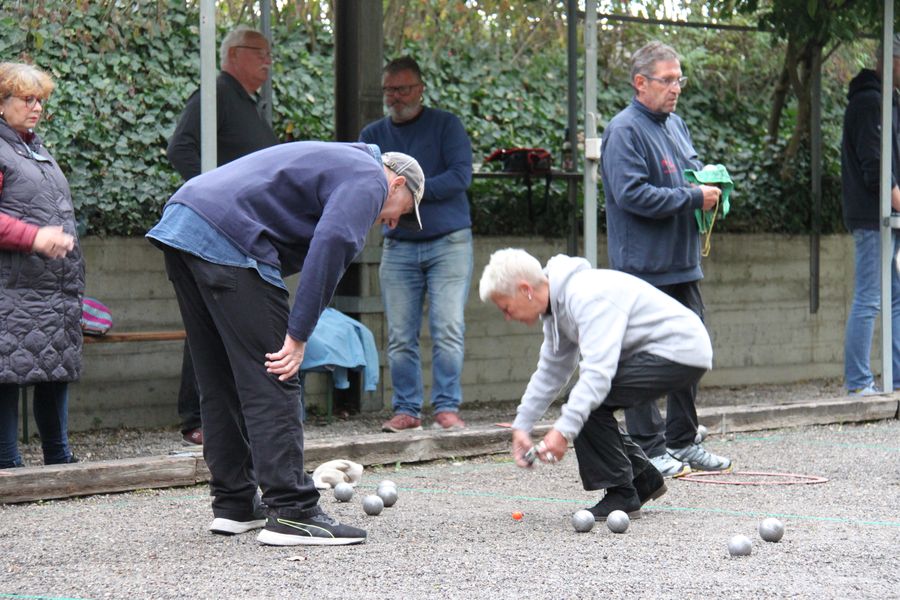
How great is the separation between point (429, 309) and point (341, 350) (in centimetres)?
78

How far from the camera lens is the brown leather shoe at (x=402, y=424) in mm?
7688

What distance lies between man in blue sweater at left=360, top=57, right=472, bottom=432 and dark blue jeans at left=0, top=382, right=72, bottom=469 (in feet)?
6.20

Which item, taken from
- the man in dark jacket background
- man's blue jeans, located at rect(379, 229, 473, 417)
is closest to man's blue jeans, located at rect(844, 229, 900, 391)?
the man in dark jacket background

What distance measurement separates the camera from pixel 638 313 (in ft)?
17.0

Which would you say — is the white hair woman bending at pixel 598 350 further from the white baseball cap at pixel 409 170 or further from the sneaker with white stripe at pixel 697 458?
the sneaker with white stripe at pixel 697 458

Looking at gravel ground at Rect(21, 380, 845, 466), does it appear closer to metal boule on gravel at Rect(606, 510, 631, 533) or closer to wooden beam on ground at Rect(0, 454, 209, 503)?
wooden beam on ground at Rect(0, 454, 209, 503)

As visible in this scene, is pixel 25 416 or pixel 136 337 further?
pixel 136 337

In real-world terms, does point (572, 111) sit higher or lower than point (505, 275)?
higher

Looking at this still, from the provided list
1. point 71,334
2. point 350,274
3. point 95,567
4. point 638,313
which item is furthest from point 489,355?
point 95,567

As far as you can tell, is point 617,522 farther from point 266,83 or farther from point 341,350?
point 266,83

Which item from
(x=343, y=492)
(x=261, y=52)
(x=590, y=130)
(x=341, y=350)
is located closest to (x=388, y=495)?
(x=343, y=492)

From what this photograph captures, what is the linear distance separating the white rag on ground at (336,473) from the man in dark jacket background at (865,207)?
3.72 m

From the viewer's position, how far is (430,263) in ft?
25.4

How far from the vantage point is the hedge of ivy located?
349 inches
